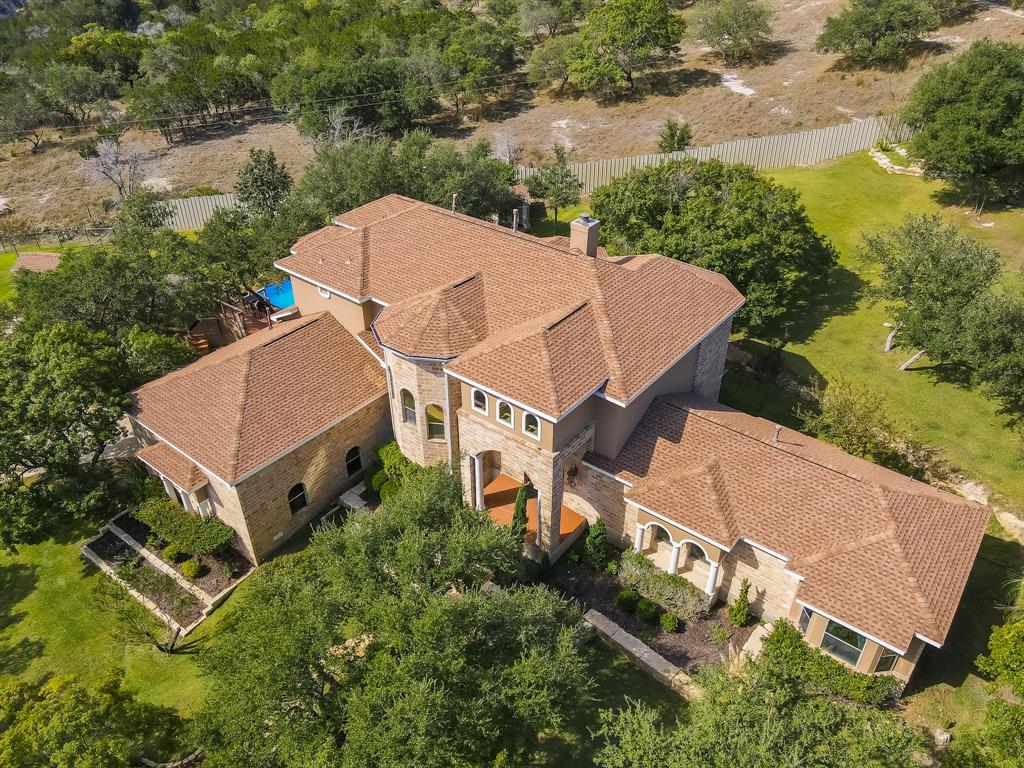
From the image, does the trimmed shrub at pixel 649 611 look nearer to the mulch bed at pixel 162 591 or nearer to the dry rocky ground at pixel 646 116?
the mulch bed at pixel 162 591

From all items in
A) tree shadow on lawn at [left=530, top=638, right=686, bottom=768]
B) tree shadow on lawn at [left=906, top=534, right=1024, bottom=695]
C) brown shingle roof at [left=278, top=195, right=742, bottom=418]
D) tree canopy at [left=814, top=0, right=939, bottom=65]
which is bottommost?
tree shadow on lawn at [left=530, top=638, right=686, bottom=768]

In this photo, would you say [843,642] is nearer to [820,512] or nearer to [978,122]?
[820,512]

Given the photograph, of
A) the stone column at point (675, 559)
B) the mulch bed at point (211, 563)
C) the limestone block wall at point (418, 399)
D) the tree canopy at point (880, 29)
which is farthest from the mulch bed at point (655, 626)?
the tree canopy at point (880, 29)

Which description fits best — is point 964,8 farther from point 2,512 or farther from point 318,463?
point 2,512

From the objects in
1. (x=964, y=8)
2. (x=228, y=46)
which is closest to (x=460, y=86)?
(x=228, y=46)

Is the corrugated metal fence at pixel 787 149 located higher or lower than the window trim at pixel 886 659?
higher

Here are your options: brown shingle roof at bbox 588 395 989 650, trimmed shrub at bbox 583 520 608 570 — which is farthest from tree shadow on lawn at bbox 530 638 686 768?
brown shingle roof at bbox 588 395 989 650

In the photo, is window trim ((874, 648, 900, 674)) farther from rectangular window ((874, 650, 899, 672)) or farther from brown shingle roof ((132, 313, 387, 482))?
brown shingle roof ((132, 313, 387, 482))
